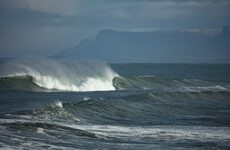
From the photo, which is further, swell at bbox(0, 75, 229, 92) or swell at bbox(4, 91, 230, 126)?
swell at bbox(0, 75, 229, 92)

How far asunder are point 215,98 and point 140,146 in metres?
21.0

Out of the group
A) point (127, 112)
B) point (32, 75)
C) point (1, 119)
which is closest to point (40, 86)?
point (32, 75)

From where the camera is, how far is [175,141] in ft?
54.8

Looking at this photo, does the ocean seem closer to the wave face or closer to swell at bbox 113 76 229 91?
the wave face

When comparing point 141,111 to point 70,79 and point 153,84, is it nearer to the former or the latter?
point 70,79

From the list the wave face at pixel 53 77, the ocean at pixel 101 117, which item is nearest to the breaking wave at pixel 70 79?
the wave face at pixel 53 77

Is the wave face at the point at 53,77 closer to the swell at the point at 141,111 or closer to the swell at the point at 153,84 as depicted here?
the swell at the point at 153,84

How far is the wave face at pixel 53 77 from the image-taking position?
3844cm

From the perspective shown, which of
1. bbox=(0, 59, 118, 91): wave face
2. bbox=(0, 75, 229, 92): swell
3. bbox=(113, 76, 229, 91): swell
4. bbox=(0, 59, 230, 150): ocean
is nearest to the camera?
bbox=(0, 59, 230, 150): ocean

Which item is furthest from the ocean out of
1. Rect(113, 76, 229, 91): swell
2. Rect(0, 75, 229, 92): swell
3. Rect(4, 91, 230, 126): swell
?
Rect(113, 76, 229, 91): swell

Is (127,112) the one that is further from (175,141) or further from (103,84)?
(103,84)

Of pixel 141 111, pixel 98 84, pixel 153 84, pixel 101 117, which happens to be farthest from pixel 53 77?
pixel 101 117

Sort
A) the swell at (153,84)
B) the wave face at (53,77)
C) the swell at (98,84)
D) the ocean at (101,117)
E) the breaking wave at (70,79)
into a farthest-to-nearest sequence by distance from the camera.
A: the swell at (153,84)
the breaking wave at (70,79)
the wave face at (53,77)
the swell at (98,84)
the ocean at (101,117)

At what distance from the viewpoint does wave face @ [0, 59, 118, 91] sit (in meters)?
38.4
